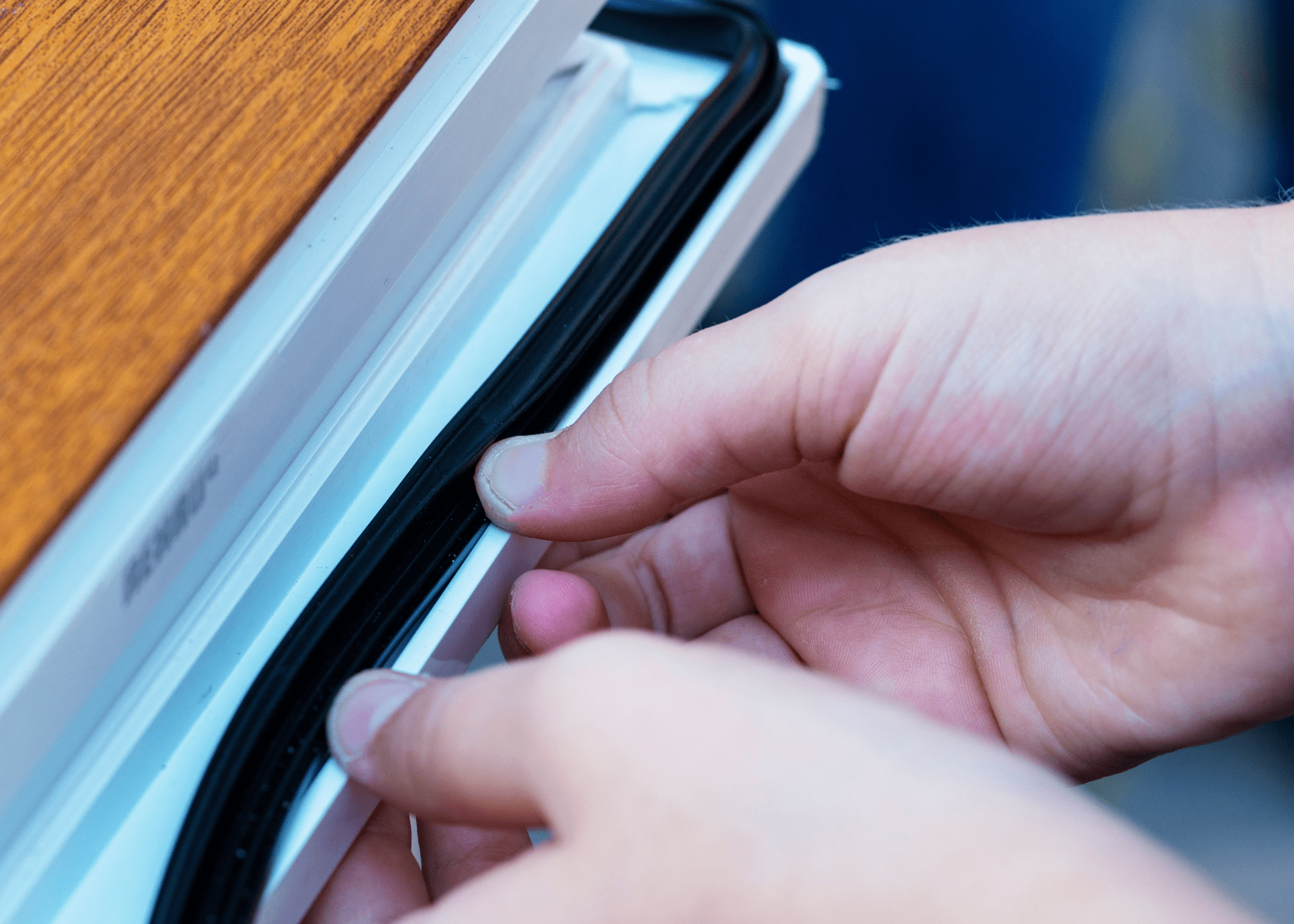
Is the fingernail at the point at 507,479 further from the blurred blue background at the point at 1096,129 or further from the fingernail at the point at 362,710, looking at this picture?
the blurred blue background at the point at 1096,129

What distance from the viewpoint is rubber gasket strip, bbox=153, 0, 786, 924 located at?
304 mm

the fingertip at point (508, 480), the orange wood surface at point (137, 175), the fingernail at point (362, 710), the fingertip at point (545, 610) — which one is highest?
the orange wood surface at point (137, 175)

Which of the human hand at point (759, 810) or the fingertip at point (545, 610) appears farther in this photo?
the fingertip at point (545, 610)

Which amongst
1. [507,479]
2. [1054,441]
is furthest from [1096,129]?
[507,479]

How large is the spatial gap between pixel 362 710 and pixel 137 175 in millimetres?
183

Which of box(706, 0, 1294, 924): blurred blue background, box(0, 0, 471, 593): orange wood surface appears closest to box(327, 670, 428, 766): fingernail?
box(0, 0, 471, 593): orange wood surface

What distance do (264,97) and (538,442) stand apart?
0.52ft

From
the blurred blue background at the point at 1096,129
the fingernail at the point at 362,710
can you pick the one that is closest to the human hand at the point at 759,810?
the fingernail at the point at 362,710

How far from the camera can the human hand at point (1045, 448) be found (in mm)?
386

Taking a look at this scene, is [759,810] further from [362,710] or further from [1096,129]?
[1096,129]

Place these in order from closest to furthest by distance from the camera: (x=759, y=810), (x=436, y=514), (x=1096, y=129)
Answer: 1. (x=759, y=810)
2. (x=436, y=514)
3. (x=1096, y=129)

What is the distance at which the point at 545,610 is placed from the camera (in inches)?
16.0

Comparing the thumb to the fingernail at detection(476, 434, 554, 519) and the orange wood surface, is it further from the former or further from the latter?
the orange wood surface

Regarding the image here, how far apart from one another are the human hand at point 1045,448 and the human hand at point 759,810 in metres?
0.13
